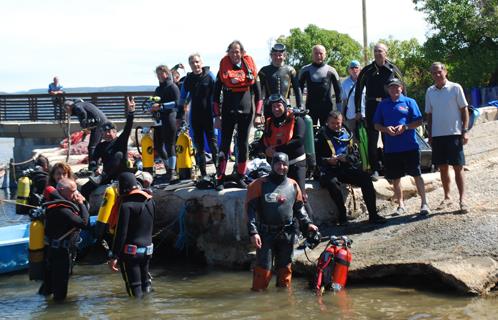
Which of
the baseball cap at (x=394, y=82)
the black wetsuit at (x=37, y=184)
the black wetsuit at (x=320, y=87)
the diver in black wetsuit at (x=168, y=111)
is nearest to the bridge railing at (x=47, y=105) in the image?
the diver in black wetsuit at (x=168, y=111)

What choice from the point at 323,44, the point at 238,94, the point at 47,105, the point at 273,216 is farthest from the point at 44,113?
the point at 273,216

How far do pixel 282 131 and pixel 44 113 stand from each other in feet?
74.3

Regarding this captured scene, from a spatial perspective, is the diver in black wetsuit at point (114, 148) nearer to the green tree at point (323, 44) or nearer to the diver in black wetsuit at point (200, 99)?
the diver in black wetsuit at point (200, 99)

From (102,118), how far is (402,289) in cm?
676

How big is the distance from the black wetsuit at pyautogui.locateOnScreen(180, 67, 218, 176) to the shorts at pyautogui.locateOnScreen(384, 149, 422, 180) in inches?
98.2

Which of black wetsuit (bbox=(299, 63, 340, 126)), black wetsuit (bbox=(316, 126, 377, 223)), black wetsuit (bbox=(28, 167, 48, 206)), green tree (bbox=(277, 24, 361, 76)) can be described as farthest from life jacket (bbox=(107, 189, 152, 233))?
green tree (bbox=(277, 24, 361, 76))

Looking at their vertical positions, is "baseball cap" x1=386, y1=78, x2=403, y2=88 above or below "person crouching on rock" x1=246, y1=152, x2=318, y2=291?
above

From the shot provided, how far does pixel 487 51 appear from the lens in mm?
22812

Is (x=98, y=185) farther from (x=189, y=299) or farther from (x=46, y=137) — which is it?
(x=46, y=137)

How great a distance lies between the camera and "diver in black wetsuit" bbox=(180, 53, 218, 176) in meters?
10.8

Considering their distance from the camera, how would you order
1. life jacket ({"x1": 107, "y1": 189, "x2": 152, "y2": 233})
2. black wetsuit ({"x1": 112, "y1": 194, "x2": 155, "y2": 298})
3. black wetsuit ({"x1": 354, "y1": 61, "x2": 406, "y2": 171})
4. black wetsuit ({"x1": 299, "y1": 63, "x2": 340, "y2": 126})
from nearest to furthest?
black wetsuit ({"x1": 112, "y1": 194, "x2": 155, "y2": 298})
life jacket ({"x1": 107, "y1": 189, "x2": 152, "y2": 233})
black wetsuit ({"x1": 354, "y1": 61, "x2": 406, "y2": 171})
black wetsuit ({"x1": 299, "y1": 63, "x2": 340, "y2": 126})

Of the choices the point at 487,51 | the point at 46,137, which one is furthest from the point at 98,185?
the point at 46,137

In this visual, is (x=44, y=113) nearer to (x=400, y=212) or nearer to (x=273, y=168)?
(x=400, y=212)

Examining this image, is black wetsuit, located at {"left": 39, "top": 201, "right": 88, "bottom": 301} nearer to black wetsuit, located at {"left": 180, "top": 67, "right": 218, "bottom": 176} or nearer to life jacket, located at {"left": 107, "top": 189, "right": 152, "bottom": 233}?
life jacket, located at {"left": 107, "top": 189, "right": 152, "bottom": 233}
